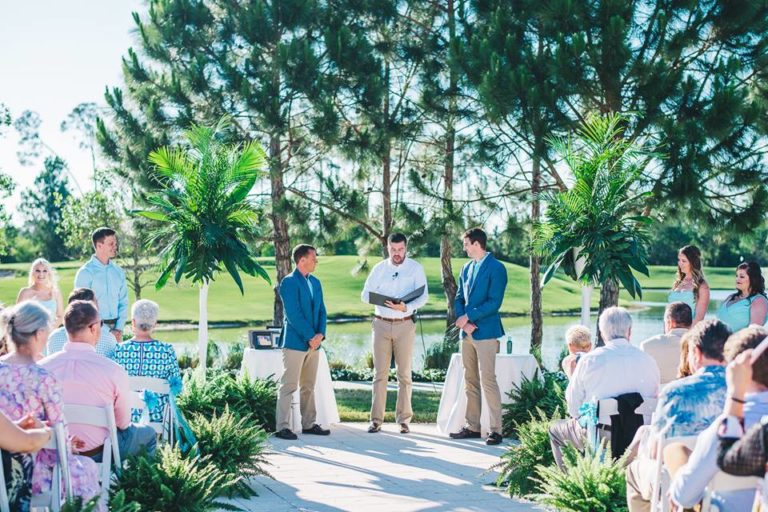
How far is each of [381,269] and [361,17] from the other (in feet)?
28.9

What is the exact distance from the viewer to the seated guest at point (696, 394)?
3879 millimetres

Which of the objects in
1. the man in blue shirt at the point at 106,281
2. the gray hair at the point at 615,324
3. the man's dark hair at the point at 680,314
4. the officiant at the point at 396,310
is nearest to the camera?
the gray hair at the point at 615,324

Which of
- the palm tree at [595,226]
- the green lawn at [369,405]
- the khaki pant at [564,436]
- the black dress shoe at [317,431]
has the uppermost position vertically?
the palm tree at [595,226]

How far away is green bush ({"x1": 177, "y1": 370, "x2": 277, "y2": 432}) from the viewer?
7535 millimetres

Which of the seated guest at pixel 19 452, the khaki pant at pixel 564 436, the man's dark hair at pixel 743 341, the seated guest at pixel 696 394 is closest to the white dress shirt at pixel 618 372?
the khaki pant at pixel 564 436

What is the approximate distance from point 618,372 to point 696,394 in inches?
48.2

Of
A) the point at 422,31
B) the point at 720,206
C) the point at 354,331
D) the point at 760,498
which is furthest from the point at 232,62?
the point at 354,331

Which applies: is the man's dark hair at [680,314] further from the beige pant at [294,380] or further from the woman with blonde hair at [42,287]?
the woman with blonde hair at [42,287]

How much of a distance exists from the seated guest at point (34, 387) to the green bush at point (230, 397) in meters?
3.01

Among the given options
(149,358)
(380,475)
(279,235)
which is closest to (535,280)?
(279,235)

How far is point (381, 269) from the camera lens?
28.5ft

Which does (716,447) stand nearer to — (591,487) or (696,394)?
(696,394)

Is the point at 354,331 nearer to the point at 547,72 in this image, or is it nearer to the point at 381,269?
the point at 547,72

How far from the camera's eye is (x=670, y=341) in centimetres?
578
